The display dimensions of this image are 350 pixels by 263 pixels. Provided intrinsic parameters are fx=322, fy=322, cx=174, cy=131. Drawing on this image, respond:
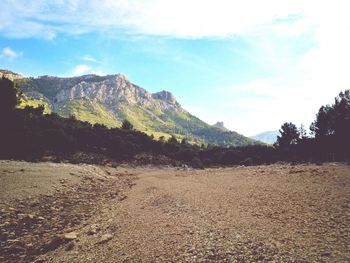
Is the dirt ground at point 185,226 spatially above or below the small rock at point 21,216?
above

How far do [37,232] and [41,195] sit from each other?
25.9 feet

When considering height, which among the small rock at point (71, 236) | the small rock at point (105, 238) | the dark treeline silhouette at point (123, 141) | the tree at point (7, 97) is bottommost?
the small rock at point (71, 236)

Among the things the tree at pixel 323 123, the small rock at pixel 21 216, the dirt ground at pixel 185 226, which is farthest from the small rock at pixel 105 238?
the tree at pixel 323 123

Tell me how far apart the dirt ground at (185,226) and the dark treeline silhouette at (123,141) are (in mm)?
24611

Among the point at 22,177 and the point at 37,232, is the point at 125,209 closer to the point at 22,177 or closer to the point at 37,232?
the point at 37,232

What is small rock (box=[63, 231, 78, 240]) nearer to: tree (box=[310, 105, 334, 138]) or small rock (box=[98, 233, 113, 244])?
small rock (box=[98, 233, 113, 244])

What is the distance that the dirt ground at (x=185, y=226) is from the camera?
10273 millimetres

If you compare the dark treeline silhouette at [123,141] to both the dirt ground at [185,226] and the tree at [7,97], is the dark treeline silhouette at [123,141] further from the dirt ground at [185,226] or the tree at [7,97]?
the dirt ground at [185,226]

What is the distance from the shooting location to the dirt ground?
10.3m

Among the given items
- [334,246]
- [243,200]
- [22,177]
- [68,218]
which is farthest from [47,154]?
[334,246]

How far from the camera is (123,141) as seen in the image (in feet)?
251

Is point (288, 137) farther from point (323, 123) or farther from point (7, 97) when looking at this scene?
point (7, 97)

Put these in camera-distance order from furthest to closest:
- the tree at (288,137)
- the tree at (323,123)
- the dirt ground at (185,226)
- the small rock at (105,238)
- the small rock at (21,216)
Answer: the tree at (288,137)
the tree at (323,123)
the small rock at (21,216)
the small rock at (105,238)
the dirt ground at (185,226)

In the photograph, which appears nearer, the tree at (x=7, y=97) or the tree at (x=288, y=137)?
the tree at (x=7, y=97)
